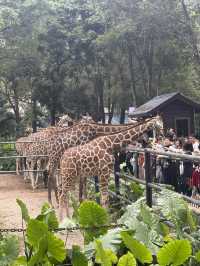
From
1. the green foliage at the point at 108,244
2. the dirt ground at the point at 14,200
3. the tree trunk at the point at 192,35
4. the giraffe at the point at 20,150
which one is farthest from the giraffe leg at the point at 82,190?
the tree trunk at the point at 192,35

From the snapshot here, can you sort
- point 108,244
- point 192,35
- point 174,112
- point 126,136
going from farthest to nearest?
point 192,35
point 174,112
point 126,136
point 108,244

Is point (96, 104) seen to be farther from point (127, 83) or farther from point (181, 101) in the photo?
point (181, 101)

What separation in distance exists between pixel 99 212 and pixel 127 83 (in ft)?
80.9

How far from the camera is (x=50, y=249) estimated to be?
11.3ft

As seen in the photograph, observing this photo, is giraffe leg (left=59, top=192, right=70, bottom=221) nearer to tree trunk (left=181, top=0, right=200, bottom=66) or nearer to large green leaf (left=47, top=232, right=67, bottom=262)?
large green leaf (left=47, top=232, right=67, bottom=262)

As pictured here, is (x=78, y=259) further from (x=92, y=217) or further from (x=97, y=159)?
(x=97, y=159)

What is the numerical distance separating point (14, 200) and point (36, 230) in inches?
347

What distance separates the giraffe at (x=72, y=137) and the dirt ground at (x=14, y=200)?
2.93 feet

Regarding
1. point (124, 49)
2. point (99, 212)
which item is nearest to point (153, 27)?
point (124, 49)

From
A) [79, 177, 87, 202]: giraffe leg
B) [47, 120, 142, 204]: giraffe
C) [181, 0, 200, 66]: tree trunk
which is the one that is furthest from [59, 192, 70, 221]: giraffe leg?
[181, 0, 200, 66]: tree trunk

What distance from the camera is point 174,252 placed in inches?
129

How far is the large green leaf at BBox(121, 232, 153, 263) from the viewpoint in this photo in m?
3.40

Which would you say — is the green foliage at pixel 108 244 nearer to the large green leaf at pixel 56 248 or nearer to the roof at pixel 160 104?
the large green leaf at pixel 56 248

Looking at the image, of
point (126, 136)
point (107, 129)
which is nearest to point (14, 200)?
point (107, 129)
